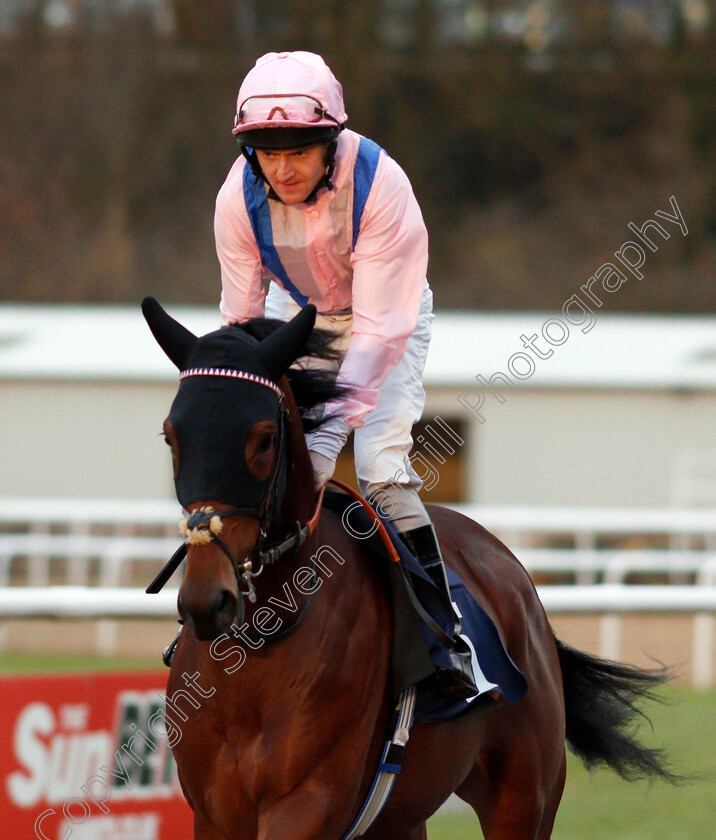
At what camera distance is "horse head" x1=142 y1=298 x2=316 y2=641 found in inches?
97.1

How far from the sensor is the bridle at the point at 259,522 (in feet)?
8.12

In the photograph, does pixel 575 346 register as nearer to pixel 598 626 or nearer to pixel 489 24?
pixel 598 626

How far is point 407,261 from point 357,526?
2.15 feet

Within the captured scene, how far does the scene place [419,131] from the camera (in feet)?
109

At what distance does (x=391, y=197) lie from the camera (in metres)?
3.14

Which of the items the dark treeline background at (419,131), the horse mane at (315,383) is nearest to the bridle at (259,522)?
the horse mane at (315,383)

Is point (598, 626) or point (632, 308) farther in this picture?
point (632, 308)

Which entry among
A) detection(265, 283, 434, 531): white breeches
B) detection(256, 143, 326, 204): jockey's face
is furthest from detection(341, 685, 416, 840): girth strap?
detection(256, 143, 326, 204): jockey's face

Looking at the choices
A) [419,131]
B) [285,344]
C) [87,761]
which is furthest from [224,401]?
[419,131]

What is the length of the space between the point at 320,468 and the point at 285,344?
1.24 ft

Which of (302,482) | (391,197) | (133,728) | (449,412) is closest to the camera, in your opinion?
(302,482)

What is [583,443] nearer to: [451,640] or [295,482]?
[451,640]

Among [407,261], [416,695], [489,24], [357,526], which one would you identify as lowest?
[416,695]

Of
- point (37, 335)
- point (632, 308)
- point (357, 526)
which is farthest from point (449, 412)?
point (632, 308)
